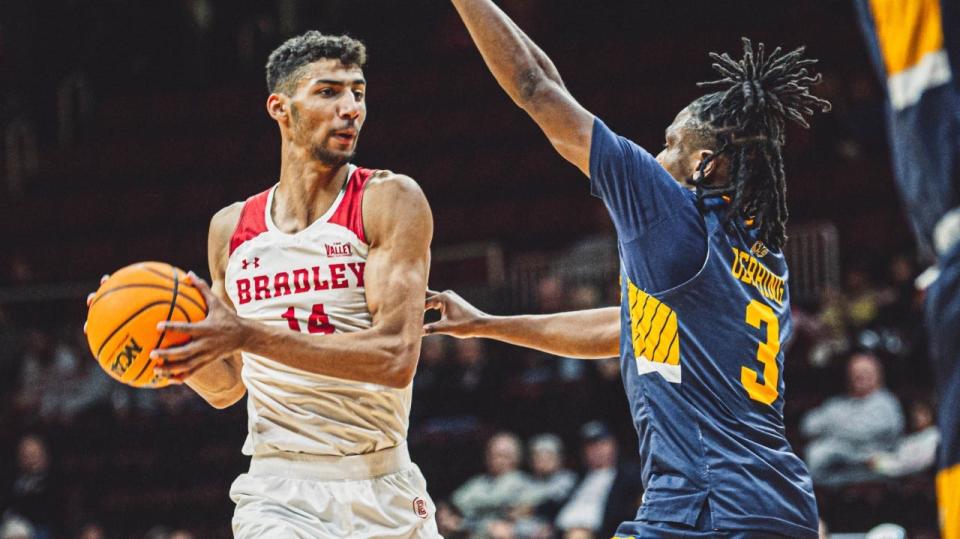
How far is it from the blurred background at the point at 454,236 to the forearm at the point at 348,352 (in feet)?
17.1

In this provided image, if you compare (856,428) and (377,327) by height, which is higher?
(377,327)

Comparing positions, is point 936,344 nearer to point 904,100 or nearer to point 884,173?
point 904,100

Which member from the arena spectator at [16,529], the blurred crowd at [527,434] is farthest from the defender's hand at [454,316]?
the arena spectator at [16,529]

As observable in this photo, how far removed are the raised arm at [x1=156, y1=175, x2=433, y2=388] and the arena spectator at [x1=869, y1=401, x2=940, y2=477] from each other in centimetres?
564

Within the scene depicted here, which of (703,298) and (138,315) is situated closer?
(703,298)

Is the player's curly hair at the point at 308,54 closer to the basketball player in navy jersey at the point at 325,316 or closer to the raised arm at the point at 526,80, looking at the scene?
the basketball player in navy jersey at the point at 325,316

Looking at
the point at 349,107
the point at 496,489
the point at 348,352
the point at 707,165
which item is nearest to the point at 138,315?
the point at 348,352

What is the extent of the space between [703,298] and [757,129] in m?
0.60

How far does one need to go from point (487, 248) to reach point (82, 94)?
6.70 meters

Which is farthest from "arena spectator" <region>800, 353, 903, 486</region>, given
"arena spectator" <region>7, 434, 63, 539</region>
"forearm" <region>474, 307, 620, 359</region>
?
"arena spectator" <region>7, 434, 63, 539</region>

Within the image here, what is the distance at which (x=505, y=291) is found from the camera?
14.8 meters

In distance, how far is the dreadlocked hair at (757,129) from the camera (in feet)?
12.2

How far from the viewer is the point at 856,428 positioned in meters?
8.99

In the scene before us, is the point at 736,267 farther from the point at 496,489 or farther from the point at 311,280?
the point at 496,489
